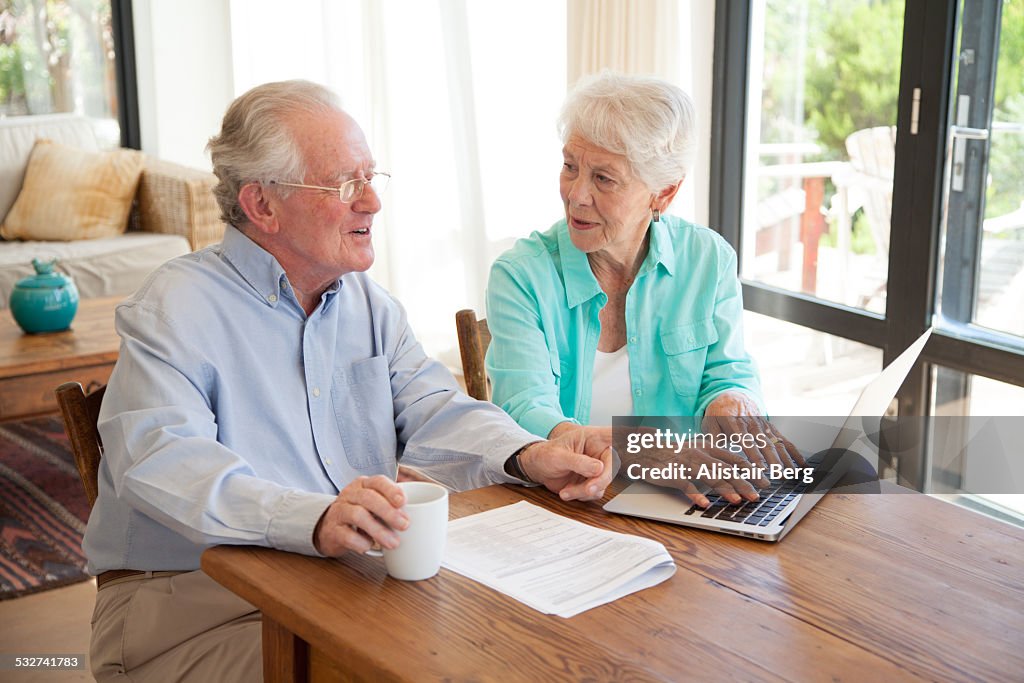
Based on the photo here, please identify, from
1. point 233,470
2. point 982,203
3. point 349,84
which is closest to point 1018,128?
point 982,203

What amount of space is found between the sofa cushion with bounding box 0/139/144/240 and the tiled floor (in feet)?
8.28

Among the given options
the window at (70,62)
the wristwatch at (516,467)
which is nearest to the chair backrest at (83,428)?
the wristwatch at (516,467)

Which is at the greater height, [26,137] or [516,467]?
[26,137]

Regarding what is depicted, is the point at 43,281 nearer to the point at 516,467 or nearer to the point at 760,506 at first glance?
the point at 516,467

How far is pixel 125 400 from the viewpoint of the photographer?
137 cm

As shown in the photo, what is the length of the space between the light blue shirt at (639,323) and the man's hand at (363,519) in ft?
2.19

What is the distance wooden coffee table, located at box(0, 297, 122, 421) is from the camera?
3000mm

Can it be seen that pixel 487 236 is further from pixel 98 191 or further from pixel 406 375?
pixel 406 375

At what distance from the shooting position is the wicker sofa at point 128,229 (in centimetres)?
456

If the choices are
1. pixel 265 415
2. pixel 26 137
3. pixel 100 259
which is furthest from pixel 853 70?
pixel 26 137

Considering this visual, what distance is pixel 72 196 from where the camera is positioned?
482 centimetres

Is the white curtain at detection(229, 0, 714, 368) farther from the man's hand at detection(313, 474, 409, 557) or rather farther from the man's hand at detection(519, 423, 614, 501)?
the man's hand at detection(313, 474, 409, 557)

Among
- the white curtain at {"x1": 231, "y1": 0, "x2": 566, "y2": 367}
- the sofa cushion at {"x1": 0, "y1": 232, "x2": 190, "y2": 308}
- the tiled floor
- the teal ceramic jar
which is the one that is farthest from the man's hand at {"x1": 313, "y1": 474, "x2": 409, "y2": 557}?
the sofa cushion at {"x1": 0, "y1": 232, "x2": 190, "y2": 308}

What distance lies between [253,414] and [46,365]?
5.81ft
